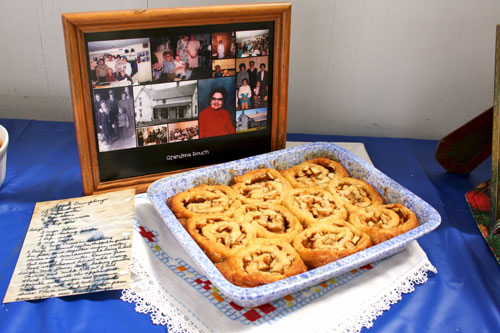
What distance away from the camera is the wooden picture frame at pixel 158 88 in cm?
88

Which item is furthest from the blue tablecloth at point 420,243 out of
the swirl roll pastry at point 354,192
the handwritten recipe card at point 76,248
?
the swirl roll pastry at point 354,192

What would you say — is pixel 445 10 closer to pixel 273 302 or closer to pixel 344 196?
pixel 344 196

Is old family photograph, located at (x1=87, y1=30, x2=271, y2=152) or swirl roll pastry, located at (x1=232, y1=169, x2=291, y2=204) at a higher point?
old family photograph, located at (x1=87, y1=30, x2=271, y2=152)

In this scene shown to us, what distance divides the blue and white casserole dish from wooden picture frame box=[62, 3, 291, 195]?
0.21ft

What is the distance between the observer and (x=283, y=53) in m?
1.02

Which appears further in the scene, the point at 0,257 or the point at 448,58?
the point at 448,58

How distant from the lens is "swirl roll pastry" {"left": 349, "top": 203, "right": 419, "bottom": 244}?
82 centimetres

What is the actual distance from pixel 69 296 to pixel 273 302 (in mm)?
313

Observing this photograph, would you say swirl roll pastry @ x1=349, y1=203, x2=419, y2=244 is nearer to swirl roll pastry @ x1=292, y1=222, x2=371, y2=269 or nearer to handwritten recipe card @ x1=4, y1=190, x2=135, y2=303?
swirl roll pastry @ x1=292, y1=222, x2=371, y2=269

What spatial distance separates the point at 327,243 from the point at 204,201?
0.25 metres

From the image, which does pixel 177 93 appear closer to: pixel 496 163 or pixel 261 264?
pixel 261 264

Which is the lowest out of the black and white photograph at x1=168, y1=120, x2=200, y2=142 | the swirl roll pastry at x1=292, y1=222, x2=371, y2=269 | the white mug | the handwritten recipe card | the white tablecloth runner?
the white tablecloth runner

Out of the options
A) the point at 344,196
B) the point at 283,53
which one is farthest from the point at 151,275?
the point at 283,53

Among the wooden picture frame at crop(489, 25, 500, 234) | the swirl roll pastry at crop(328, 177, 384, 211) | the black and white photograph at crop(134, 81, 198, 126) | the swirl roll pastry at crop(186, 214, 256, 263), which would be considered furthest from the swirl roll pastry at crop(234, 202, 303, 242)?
the wooden picture frame at crop(489, 25, 500, 234)
